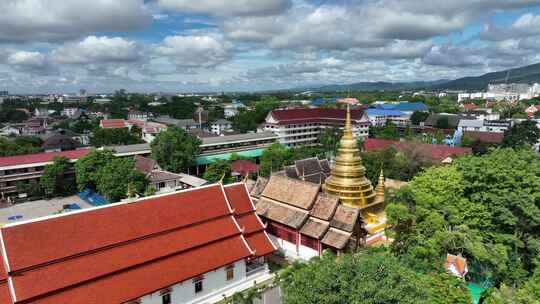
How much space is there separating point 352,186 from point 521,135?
4365 centimetres

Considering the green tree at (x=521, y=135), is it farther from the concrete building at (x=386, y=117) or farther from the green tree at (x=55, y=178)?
the green tree at (x=55, y=178)

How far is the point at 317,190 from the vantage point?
2692 centimetres

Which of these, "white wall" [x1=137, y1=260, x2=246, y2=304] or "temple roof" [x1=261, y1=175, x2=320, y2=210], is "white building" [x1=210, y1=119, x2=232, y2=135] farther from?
"white wall" [x1=137, y1=260, x2=246, y2=304]

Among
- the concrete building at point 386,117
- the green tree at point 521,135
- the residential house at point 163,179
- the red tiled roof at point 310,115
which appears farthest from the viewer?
the concrete building at point 386,117

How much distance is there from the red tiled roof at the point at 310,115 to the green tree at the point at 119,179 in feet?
138

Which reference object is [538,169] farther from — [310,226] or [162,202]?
[162,202]

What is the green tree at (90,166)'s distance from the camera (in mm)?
39312

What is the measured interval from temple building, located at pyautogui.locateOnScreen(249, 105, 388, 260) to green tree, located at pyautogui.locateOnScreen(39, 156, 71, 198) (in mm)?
26156

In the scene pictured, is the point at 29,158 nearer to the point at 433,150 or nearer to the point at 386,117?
the point at 433,150

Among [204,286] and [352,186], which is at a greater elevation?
[352,186]

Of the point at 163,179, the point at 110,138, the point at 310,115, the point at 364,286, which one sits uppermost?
the point at 310,115

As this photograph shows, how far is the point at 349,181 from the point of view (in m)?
29.5

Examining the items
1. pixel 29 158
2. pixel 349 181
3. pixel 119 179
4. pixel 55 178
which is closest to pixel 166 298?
pixel 349 181

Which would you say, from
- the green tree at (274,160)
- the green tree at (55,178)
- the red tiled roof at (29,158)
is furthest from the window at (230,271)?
the red tiled roof at (29,158)
